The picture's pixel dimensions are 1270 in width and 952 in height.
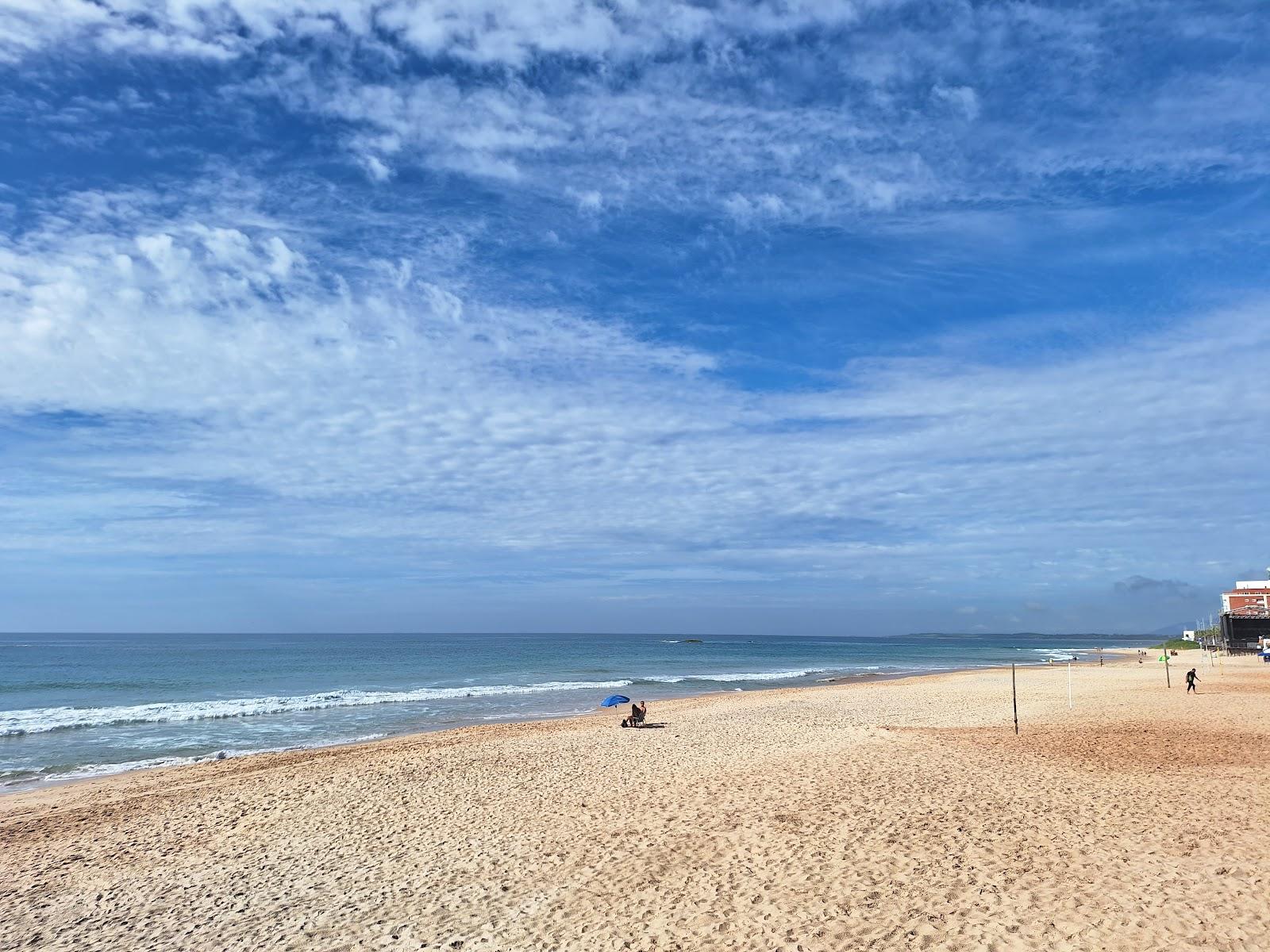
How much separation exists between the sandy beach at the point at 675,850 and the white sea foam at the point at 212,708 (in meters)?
12.3

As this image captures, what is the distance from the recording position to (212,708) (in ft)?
104

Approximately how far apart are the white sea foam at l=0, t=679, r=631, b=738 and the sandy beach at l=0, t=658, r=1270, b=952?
12.3m

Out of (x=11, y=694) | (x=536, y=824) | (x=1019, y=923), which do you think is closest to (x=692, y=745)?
(x=536, y=824)

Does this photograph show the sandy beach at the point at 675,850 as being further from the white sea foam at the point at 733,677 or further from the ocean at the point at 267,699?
the white sea foam at the point at 733,677

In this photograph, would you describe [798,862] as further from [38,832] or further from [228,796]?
[38,832]

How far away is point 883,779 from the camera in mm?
13344

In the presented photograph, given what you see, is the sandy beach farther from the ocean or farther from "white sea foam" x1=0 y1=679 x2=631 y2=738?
"white sea foam" x1=0 y1=679 x2=631 y2=738

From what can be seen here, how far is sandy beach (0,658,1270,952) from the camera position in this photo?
307 inches

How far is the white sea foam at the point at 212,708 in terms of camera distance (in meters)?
27.6

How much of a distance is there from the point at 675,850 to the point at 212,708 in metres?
27.8

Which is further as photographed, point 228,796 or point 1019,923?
point 228,796

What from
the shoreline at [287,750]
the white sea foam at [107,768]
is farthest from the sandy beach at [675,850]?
the white sea foam at [107,768]

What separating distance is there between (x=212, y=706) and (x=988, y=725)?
28.5 metres

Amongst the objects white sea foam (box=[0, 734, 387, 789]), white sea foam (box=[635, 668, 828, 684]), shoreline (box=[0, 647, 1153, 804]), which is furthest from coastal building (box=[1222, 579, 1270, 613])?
white sea foam (box=[0, 734, 387, 789])
